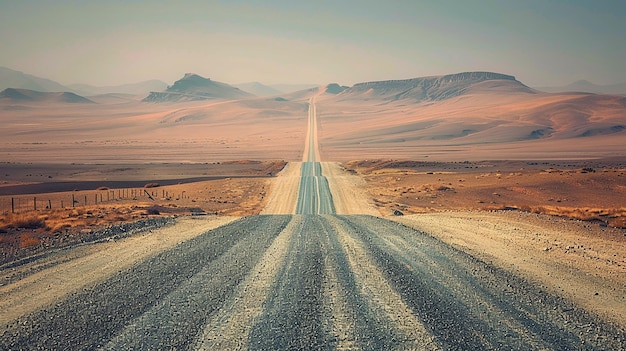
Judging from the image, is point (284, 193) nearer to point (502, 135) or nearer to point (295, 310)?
point (295, 310)

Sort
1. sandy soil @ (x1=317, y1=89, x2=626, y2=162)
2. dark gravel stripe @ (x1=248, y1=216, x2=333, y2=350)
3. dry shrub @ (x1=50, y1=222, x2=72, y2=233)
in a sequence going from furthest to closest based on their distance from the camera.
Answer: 1. sandy soil @ (x1=317, y1=89, x2=626, y2=162)
2. dry shrub @ (x1=50, y1=222, x2=72, y2=233)
3. dark gravel stripe @ (x1=248, y1=216, x2=333, y2=350)

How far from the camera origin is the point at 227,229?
795 inches

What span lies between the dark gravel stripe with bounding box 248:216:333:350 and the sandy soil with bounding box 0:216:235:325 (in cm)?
472

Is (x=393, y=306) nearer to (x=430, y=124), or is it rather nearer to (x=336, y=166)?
(x=336, y=166)

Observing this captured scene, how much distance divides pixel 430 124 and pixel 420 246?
15662 centimetres

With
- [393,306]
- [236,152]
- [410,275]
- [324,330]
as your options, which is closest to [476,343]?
[393,306]

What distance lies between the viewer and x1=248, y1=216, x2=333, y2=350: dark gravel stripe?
8906 millimetres

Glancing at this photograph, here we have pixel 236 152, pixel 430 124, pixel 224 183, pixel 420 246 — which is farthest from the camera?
pixel 430 124

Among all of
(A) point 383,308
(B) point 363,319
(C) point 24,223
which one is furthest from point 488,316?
(C) point 24,223

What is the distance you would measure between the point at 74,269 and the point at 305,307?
23.2 ft

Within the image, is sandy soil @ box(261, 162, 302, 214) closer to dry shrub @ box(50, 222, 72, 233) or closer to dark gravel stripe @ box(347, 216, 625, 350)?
dry shrub @ box(50, 222, 72, 233)

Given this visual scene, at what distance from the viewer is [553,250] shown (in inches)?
647

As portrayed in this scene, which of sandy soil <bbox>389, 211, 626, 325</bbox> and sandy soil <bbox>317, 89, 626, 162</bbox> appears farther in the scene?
sandy soil <bbox>317, 89, 626, 162</bbox>

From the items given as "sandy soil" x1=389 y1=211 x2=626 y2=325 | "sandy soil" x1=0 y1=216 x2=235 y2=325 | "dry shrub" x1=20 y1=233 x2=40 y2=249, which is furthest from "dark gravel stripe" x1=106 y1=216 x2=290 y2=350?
"sandy soil" x1=389 y1=211 x2=626 y2=325
